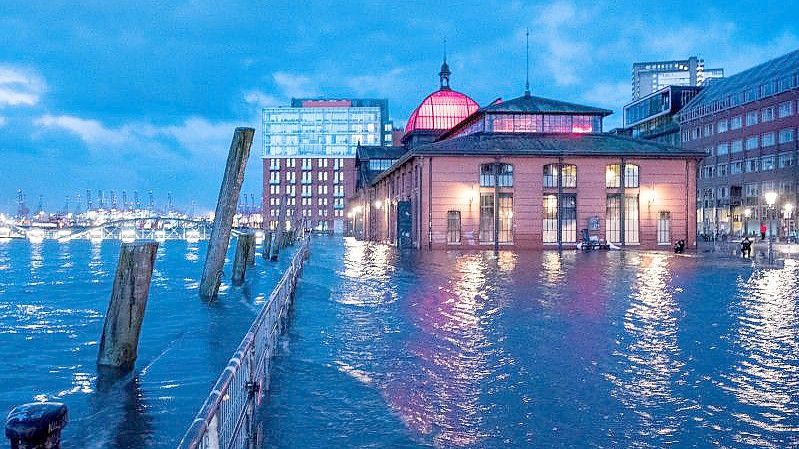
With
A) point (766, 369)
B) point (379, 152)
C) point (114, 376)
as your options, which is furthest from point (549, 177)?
point (379, 152)

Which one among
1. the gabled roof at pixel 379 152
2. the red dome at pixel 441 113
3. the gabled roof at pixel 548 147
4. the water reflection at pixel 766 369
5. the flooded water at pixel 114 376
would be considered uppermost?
the red dome at pixel 441 113

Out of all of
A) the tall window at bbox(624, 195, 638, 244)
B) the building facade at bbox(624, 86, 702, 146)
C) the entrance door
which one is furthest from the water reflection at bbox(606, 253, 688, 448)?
the building facade at bbox(624, 86, 702, 146)

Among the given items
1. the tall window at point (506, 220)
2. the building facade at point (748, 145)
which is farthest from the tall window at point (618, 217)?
the building facade at point (748, 145)

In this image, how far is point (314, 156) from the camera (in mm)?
168500

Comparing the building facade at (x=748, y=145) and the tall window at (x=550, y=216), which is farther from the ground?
the building facade at (x=748, y=145)

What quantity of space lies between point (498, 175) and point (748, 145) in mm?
50919

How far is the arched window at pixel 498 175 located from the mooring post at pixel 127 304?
124 ft

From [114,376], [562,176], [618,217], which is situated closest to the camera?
[114,376]

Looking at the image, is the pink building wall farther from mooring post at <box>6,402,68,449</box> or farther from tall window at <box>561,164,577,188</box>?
mooring post at <box>6,402,68,449</box>

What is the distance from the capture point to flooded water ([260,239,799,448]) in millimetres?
6785

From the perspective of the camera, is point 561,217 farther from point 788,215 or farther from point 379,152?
point 379,152

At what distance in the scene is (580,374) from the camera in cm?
909

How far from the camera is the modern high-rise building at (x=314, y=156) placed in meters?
168

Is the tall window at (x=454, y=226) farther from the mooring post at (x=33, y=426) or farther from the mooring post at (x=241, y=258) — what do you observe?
the mooring post at (x=33, y=426)
